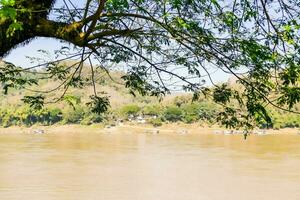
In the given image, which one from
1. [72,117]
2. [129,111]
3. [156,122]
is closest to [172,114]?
[156,122]

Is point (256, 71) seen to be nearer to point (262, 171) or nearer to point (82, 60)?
point (82, 60)


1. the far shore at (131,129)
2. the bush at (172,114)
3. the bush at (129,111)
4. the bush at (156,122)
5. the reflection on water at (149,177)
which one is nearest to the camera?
the reflection on water at (149,177)

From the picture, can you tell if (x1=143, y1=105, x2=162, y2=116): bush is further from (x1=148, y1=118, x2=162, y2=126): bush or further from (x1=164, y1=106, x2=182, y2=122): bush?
(x1=164, y1=106, x2=182, y2=122): bush

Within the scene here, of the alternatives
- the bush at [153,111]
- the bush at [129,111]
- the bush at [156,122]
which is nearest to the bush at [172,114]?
the bush at [156,122]

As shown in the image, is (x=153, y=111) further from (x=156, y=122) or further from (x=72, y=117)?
(x=72, y=117)

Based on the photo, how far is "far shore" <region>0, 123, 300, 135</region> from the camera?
10181 centimetres

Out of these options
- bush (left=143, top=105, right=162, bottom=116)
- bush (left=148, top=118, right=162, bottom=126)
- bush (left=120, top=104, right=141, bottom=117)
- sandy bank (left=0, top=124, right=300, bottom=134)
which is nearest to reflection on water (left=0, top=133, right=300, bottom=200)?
sandy bank (left=0, top=124, right=300, bottom=134)

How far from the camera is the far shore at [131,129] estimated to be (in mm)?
101812

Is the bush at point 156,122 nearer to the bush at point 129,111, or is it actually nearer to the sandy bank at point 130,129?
the sandy bank at point 130,129

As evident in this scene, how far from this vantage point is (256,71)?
482 cm

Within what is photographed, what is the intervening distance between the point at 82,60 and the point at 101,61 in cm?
73

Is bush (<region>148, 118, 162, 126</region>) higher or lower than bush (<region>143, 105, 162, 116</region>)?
lower

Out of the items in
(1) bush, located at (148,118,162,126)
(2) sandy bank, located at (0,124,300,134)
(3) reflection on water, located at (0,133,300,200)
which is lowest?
(3) reflection on water, located at (0,133,300,200)

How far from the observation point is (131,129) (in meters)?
108
